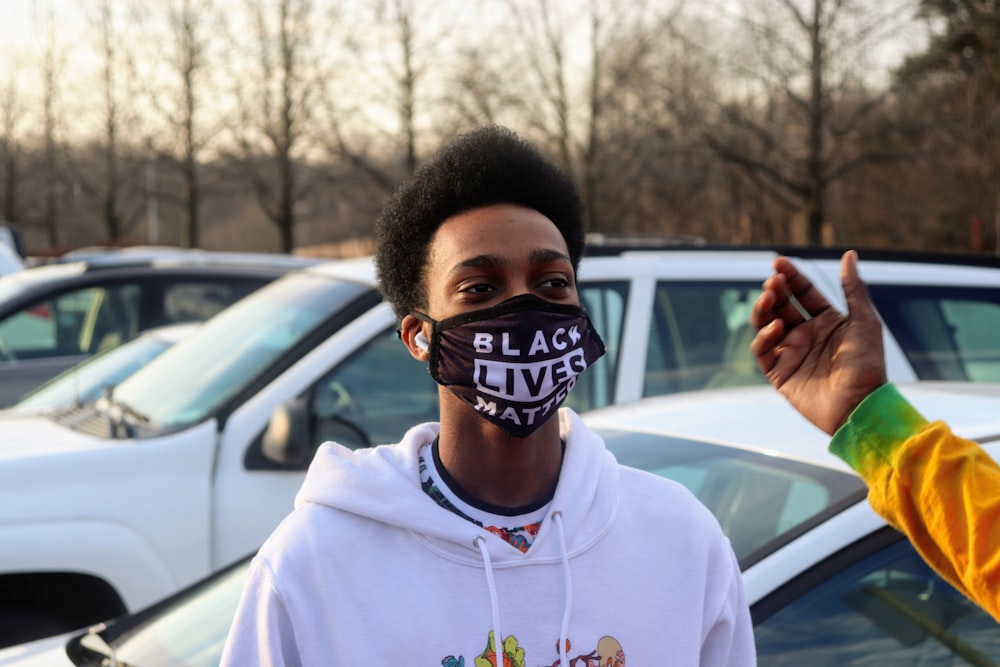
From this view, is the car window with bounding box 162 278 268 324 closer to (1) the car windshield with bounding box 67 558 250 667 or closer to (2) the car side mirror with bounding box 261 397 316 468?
(2) the car side mirror with bounding box 261 397 316 468

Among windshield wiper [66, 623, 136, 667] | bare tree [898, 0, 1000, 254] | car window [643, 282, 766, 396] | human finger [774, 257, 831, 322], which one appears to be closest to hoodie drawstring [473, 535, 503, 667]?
human finger [774, 257, 831, 322]

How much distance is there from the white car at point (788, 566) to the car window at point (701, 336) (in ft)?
5.26

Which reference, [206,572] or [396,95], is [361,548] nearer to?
[206,572]

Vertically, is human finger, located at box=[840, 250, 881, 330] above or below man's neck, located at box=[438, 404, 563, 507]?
above

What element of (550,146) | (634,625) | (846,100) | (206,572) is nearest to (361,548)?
(634,625)

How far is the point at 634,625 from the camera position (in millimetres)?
1857

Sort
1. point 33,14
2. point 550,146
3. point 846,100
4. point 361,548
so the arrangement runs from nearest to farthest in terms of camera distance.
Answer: point 361,548 < point 846,100 < point 550,146 < point 33,14

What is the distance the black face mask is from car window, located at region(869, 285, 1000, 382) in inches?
143

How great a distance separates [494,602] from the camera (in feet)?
5.97

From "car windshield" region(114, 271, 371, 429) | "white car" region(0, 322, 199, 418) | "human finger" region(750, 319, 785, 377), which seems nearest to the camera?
"human finger" region(750, 319, 785, 377)

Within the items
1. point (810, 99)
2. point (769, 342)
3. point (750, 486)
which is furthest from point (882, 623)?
point (810, 99)

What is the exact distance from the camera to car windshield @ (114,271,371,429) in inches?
191

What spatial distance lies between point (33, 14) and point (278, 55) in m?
10.8

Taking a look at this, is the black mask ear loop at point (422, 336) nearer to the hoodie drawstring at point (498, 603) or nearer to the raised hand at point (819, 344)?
the hoodie drawstring at point (498, 603)
